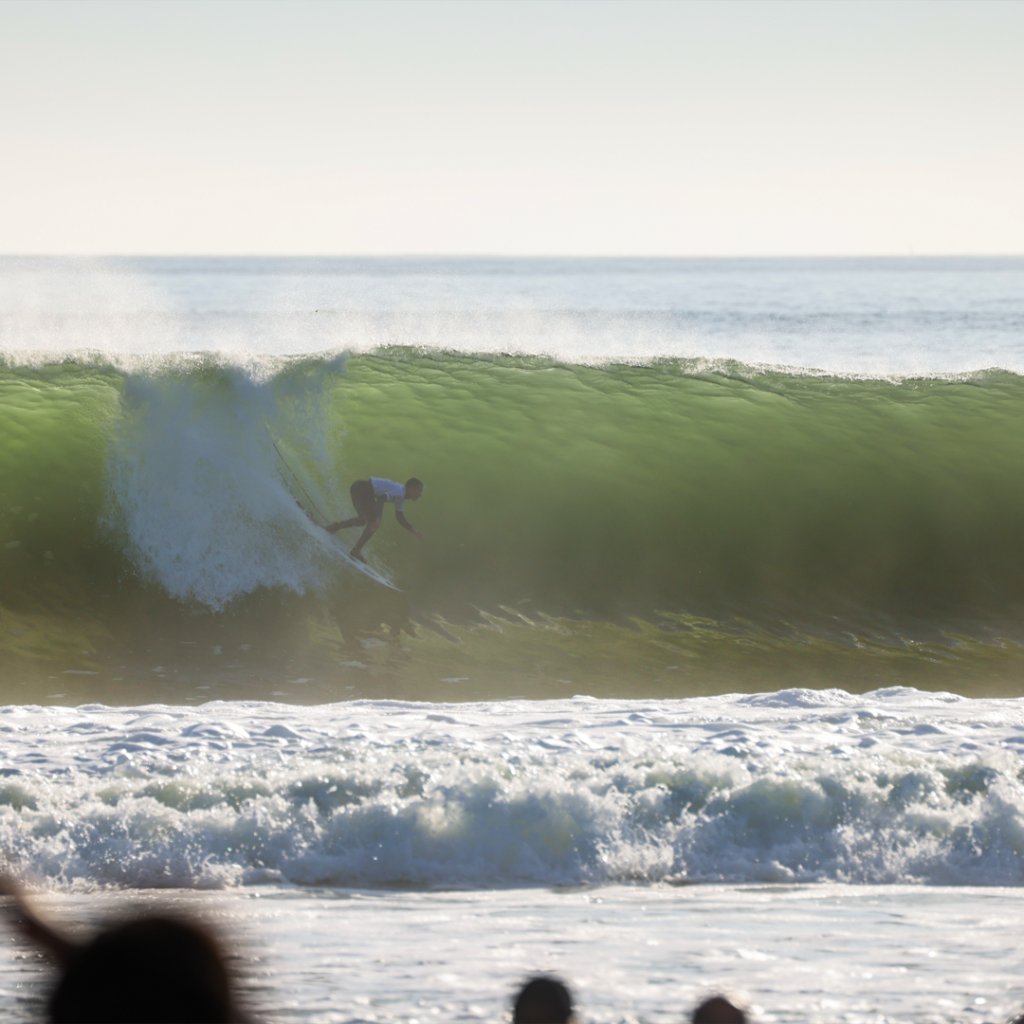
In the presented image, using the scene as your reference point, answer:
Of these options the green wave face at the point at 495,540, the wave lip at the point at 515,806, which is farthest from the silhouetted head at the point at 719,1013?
the green wave face at the point at 495,540

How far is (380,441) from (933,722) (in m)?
7.16

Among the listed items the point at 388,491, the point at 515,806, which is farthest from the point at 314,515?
the point at 515,806

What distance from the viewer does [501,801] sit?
5230 mm

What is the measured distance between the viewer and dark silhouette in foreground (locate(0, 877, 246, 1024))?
0.93m

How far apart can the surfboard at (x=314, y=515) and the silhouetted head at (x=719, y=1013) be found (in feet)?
29.1

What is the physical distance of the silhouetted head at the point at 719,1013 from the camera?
0.97m

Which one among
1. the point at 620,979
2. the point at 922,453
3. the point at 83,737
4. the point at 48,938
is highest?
the point at 922,453

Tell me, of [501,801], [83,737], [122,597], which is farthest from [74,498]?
[501,801]

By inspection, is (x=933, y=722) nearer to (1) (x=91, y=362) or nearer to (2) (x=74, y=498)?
(2) (x=74, y=498)

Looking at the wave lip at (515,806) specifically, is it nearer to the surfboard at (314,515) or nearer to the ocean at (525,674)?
the ocean at (525,674)

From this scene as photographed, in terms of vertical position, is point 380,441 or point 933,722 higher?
point 380,441

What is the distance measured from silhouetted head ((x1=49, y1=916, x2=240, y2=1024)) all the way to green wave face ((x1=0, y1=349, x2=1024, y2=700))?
6.95m

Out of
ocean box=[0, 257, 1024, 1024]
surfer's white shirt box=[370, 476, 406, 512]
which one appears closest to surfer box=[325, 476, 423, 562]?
surfer's white shirt box=[370, 476, 406, 512]

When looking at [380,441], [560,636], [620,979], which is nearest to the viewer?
[620,979]
